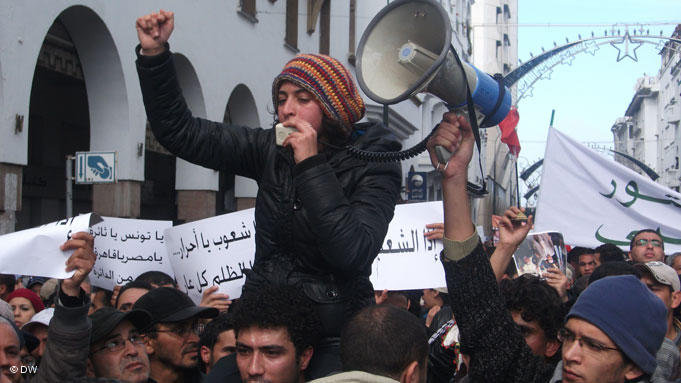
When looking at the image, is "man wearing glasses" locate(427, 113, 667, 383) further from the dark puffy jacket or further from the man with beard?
the man with beard

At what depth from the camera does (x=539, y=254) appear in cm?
698

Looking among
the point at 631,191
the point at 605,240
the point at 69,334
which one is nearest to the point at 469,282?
the point at 69,334

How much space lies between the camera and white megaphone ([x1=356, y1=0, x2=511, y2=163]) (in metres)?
2.42

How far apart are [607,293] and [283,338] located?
109 cm

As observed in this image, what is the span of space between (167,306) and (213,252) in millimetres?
1449

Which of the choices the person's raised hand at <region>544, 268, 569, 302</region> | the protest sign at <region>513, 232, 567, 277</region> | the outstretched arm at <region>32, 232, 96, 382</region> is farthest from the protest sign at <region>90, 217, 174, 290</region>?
the outstretched arm at <region>32, 232, 96, 382</region>

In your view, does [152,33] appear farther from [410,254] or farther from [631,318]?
[410,254]

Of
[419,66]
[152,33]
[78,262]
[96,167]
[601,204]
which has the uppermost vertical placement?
[152,33]

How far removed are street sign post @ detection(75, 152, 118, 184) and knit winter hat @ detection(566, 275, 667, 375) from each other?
7679 millimetres

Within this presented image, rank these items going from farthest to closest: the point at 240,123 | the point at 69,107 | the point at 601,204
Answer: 1. the point at 240,123
2. the point at 69,107
3. the point at 601,204

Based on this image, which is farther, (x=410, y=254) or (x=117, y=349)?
(x=410, y=254)

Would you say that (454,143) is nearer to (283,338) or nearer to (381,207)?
(381,207)

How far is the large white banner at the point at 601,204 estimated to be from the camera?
8078mm

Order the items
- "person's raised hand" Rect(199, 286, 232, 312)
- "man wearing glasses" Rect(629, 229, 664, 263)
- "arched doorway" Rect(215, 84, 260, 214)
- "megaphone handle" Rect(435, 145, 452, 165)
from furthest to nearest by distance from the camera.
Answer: "arched doorway" Rect(215, 84, 260, 214), "man wearing glasses" Rect(629, 229, 664, 263), "person's raised hand" Rect(199, 286, 232, 312), "megaphone handle" Rect(435, 145, 452, 165)
